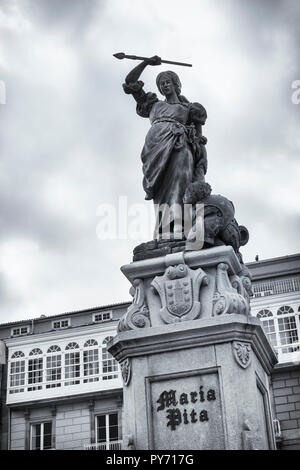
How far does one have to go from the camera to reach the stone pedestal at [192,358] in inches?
309

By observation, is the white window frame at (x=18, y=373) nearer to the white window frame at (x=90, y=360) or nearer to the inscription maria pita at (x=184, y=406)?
the white window frame at (x=90, y=360)

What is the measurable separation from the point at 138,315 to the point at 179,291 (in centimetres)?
60

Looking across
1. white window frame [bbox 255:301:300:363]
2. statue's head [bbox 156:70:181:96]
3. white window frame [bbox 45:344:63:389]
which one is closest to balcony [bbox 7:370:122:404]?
white window frame [bbox 45:344:63:389]

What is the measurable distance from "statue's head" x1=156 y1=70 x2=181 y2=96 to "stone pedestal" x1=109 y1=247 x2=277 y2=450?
10.3 feet

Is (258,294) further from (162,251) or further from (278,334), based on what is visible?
(162,251)

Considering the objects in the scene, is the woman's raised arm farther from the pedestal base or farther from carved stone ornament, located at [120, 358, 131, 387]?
carved stone ornament, located at [120, 358, 131, 387]

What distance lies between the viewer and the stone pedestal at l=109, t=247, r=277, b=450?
7.86 metres

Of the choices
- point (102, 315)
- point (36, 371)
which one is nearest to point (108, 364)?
point (102, 315)

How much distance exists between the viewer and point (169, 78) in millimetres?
10641

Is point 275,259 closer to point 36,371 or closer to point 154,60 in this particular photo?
point 36,371

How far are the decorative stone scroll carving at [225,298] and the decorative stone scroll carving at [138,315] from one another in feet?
2.96

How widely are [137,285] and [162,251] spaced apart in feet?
1.82

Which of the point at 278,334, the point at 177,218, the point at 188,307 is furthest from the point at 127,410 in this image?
the point at 278,334

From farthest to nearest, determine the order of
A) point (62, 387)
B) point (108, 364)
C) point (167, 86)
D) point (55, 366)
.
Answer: point (55, 366)
point (108, 364)
point (62, 387)
point (167, 86)
